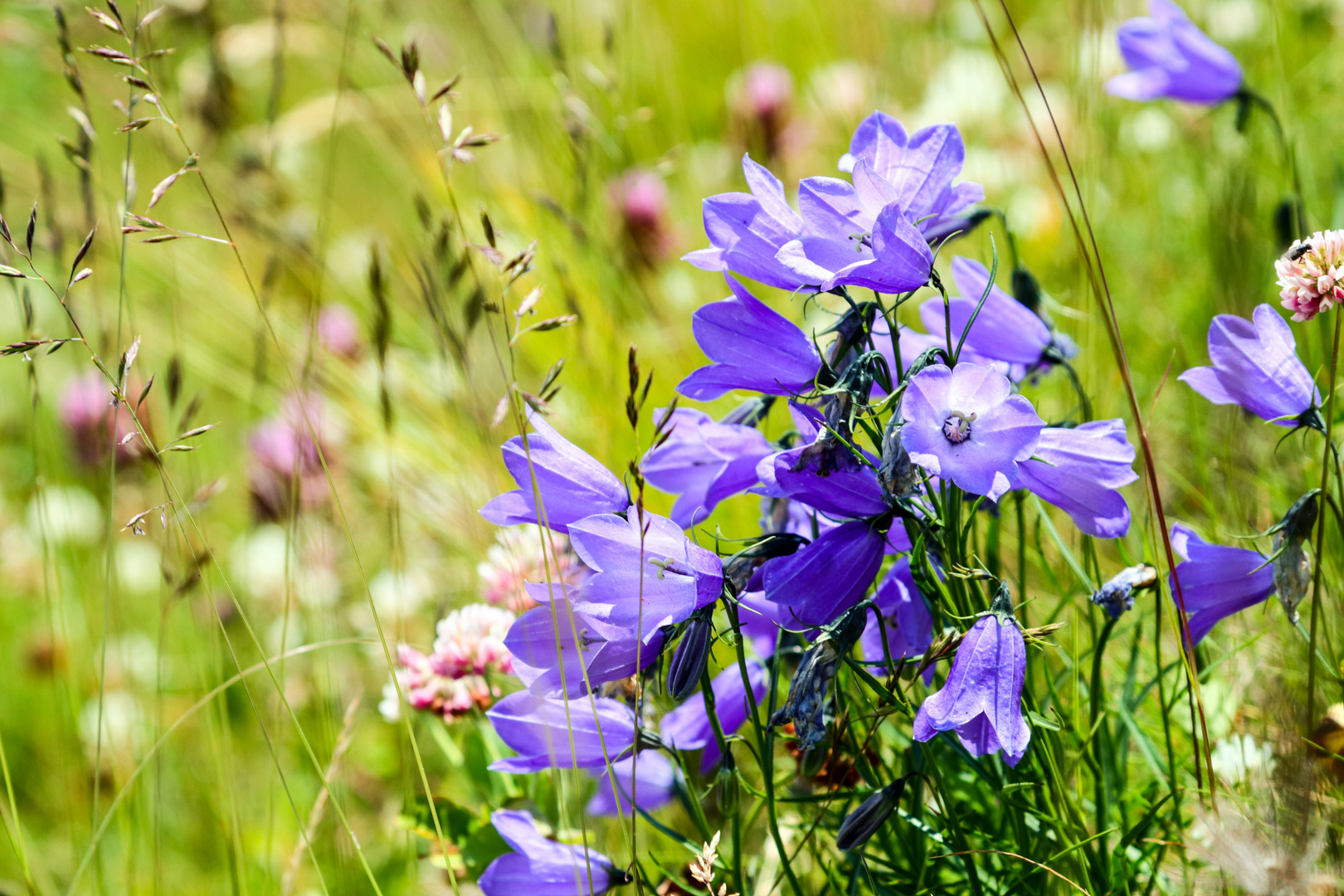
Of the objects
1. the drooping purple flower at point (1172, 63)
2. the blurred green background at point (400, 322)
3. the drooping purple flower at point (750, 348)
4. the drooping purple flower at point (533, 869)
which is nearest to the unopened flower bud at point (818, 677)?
the drooping purple flower at point (750, 348)

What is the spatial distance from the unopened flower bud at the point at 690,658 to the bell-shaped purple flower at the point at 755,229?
339mm

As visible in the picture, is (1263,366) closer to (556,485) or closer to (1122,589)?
(1122,589)

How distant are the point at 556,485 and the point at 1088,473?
1.71ft

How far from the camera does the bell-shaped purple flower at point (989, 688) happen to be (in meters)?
0.83

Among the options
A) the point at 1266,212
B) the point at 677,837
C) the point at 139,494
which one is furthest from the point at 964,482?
the point at 139,494

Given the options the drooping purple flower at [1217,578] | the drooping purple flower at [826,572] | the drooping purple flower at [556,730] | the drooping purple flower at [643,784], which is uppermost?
the drooping purple flower at [826,572]

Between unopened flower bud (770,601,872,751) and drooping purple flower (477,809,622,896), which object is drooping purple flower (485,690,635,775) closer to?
drooping purple flower (477,809,622,896)

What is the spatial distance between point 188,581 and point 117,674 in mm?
1519

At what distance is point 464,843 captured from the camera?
4.38ft

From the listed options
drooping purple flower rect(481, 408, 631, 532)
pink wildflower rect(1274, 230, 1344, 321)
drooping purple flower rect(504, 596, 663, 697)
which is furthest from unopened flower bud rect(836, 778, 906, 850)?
pink wildflower rect(1274, 230, 1344, 321)

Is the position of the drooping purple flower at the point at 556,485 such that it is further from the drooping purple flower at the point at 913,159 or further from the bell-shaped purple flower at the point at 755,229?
the drooping purple flower at the point at 913,159

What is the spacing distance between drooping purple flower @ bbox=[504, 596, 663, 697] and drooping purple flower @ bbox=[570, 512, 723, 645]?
22mm

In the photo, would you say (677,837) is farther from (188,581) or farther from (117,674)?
(117,674)

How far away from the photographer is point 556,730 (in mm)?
1048
